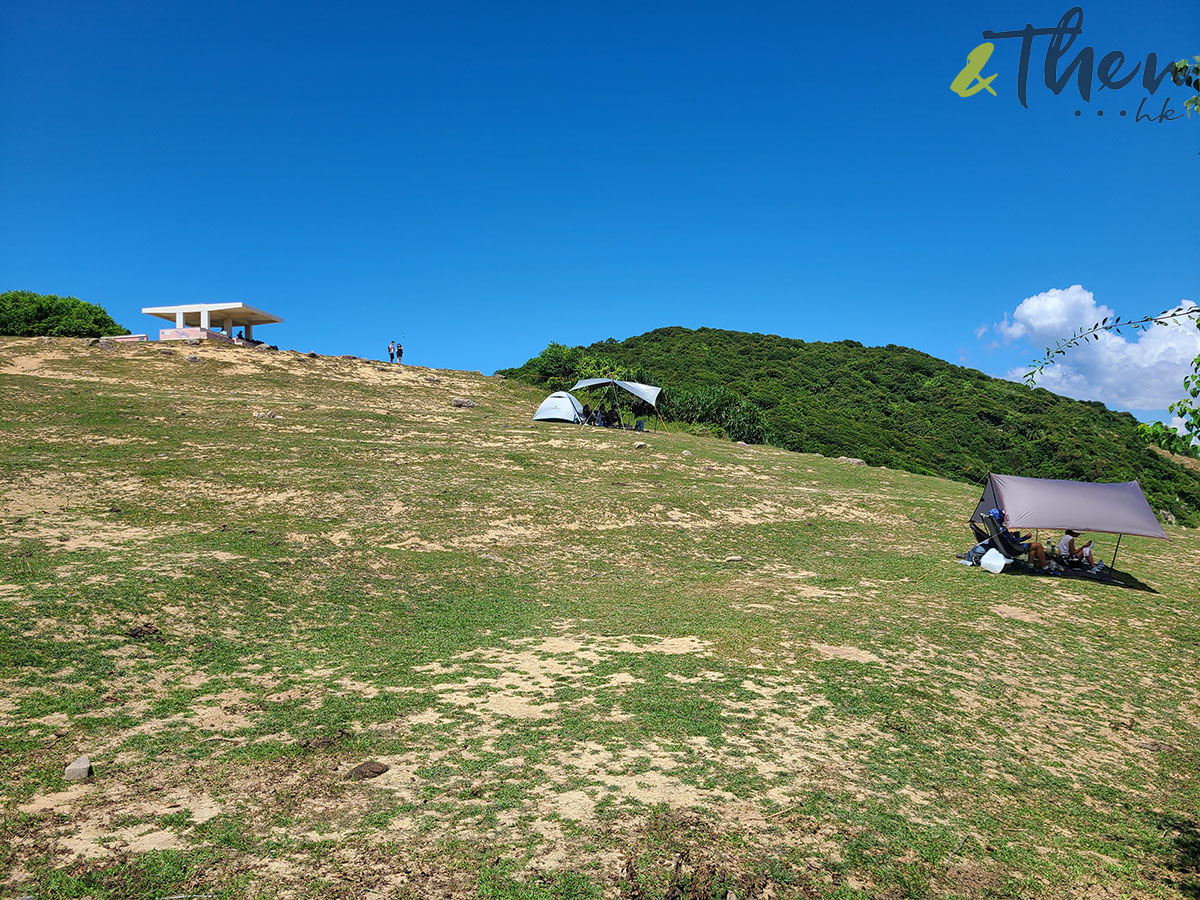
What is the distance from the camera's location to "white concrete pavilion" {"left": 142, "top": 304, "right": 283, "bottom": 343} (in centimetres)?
4609

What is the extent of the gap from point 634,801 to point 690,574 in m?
9.38

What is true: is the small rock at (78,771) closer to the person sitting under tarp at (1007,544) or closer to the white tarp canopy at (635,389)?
the person sitting under tarp at (1007,544)

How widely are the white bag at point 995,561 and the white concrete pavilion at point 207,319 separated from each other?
45.6 meters

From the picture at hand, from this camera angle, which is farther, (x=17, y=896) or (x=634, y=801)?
(x=634, y=801)

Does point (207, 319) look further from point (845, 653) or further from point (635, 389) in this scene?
point (845, 653)

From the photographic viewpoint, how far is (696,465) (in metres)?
26.9

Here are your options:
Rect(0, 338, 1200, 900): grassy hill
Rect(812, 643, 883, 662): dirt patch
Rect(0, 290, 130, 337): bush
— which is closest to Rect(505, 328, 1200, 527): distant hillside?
Rect(0, 290, 130, 337): bush

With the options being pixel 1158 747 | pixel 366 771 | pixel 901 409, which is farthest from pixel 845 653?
pixel 901 409

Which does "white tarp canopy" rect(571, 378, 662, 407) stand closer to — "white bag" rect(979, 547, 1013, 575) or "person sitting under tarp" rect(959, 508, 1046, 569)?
"person sitting under tarp" rect(959, 508, 1046, 569)

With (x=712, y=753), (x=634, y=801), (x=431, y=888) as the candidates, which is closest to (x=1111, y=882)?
(x=712, y=753)

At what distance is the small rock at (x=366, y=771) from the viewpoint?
635 centimetres

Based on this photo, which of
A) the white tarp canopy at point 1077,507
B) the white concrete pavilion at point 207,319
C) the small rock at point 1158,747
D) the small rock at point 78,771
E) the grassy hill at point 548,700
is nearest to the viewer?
the grassy hill at point 548,700

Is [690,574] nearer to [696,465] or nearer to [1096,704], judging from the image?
[1096,704]

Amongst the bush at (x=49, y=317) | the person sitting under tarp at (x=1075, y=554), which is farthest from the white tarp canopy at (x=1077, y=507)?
the bush at (x=49, y=317)
